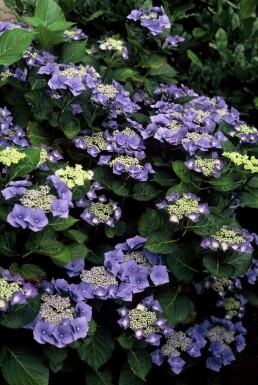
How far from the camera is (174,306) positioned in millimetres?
2244

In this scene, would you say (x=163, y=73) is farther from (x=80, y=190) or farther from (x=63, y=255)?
(x=63, y=255)

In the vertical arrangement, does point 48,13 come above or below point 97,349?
above

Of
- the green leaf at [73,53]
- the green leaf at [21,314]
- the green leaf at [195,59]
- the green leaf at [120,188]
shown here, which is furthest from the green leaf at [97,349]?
the green leaf at [195,59]

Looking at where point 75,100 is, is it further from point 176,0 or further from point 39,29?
point 176,0

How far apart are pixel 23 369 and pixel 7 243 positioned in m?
0.40

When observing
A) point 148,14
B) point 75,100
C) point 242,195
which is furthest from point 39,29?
point 242,195

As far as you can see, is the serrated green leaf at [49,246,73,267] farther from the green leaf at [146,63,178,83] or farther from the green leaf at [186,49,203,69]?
the green leaf at [186,49,203,69]

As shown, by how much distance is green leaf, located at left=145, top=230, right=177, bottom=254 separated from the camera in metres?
2.13

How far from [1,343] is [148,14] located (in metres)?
1.60

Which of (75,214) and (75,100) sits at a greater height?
(75,100)

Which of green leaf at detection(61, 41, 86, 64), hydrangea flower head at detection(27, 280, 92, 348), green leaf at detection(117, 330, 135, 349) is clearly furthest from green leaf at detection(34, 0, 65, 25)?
green leaf at detection(117, 330, 135, 349)

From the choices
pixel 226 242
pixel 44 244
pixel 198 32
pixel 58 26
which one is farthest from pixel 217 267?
pixel 198 32

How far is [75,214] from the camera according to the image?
232 centimetres

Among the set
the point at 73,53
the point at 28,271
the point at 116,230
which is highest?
the point at 73,53
